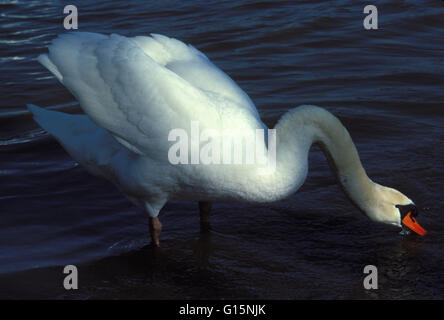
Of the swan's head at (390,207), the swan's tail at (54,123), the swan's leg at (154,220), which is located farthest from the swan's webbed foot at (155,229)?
the swan's head at (390,207)

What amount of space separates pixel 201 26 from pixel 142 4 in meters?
1.70

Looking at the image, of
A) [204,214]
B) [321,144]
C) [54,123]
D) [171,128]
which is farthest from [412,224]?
[54,123]

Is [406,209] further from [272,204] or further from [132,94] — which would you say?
[132,94]

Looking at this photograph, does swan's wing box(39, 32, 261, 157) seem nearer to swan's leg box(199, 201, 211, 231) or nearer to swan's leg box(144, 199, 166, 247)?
swan's leg box(144, 199, 166, 247)

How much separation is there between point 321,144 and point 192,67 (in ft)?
3.76

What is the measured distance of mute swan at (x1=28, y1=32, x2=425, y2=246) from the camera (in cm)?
459

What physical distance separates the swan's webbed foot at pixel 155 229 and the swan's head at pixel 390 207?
4.83 ft

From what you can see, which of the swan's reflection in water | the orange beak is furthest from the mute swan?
the swan's reflection in water

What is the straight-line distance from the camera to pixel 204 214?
5500mm

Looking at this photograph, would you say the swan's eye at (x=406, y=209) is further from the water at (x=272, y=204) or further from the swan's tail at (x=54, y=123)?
the swan's tail at (x=54, y=123)

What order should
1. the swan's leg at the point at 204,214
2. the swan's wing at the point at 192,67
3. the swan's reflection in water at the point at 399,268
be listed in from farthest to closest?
the swan's leg at the point at 204,214 → the swan's wing at the point at 192,67 → the swan's reflection in water at the point at 399,268

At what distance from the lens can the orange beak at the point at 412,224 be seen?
16.2 feet

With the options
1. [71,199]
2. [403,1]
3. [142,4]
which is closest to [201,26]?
[142,4]

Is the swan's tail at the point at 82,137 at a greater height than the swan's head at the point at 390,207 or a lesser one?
greater
